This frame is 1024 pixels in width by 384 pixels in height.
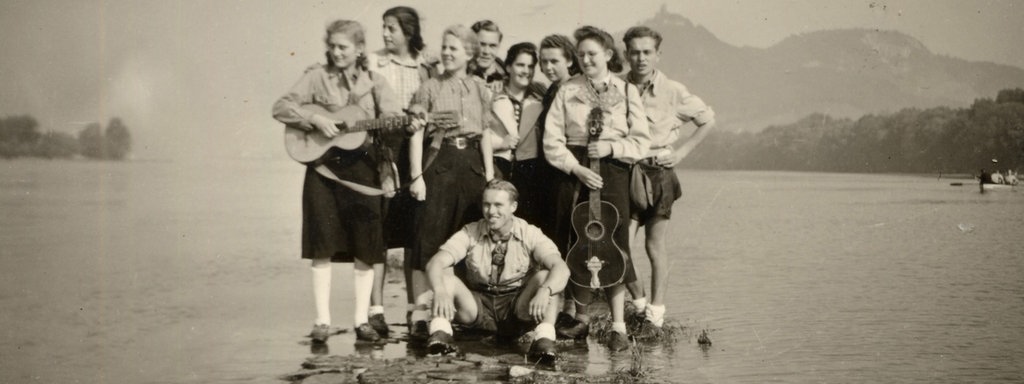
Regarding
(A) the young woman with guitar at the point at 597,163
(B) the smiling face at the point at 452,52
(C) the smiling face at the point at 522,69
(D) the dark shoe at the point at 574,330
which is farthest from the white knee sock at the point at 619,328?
(B) the smiling face at the point at 452,52

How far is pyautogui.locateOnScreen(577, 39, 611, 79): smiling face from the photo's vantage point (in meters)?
6.83

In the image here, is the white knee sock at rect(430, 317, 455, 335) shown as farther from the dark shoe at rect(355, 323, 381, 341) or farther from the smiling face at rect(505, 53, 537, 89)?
the smiling face at rect(505, 53, 537, 89)

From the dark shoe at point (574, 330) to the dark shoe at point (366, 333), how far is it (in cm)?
109

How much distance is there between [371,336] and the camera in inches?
275

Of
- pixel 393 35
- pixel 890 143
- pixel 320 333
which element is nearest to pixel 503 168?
pixel 393 35

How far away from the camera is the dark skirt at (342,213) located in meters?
6.93

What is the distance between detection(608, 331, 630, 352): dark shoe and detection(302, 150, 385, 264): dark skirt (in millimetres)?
1469

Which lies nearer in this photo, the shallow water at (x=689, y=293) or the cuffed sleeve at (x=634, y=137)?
the shallow water at (x=689, y=293)

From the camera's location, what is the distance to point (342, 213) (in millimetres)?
6996

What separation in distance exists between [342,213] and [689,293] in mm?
3926

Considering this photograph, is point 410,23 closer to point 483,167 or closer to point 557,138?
point 483,167

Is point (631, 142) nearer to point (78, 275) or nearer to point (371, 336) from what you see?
point (371, 336)

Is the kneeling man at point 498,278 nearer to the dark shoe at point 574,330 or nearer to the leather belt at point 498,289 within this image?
the leather belt at point 498,289

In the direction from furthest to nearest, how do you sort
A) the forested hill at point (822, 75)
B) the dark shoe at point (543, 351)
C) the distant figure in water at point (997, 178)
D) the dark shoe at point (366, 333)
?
the forested hill at point (822, 75) < the distant figure in water at point (997, 178) < the dark shoe at point (366, 333) < the dark shoe at point (543, 351)
